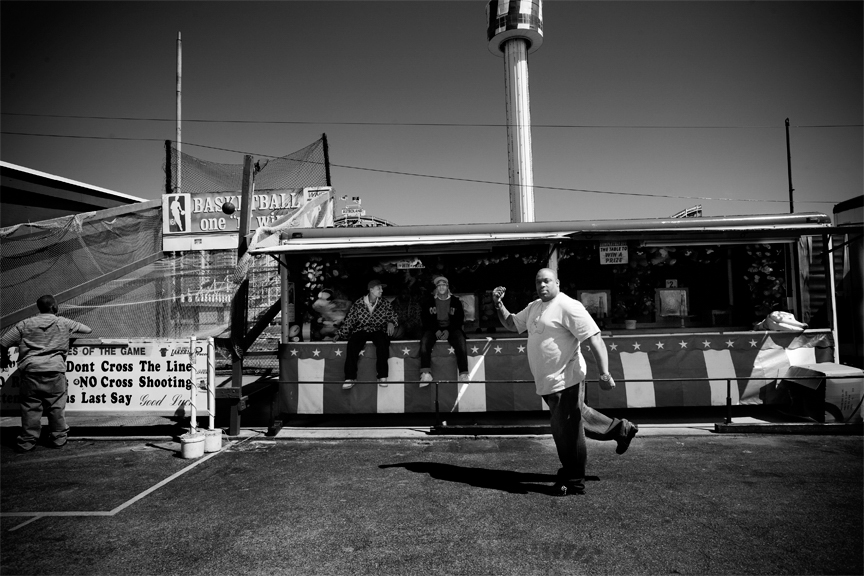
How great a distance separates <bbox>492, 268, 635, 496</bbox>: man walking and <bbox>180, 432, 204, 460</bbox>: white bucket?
14.1 feet

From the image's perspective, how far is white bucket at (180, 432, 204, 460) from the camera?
6391 mm

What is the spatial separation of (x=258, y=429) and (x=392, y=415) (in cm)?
213

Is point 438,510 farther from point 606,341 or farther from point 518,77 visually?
point 518,77

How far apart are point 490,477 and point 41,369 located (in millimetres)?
6013

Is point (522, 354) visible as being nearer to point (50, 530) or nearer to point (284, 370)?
point (284, 370)

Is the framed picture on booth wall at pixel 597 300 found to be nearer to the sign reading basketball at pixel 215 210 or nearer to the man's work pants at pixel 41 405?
the man's work pants at pixel 41 405

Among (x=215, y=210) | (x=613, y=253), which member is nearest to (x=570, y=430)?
(x=613, y=253)

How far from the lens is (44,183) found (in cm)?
1474

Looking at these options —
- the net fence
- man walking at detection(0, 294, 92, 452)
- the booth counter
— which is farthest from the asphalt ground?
the net fence

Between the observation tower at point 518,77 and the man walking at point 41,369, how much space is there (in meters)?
14.0

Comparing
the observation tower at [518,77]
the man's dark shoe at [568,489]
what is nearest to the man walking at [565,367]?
the man's dark shoe at [568,489]

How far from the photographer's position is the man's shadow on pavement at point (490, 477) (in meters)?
5.12

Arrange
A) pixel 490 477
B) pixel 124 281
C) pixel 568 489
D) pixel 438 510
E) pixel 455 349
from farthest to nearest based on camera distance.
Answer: pixel 124 281 < pixel 455 349 < pixel 490 477 < pixel 568 489 < pixel 438 510

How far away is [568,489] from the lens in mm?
4875
